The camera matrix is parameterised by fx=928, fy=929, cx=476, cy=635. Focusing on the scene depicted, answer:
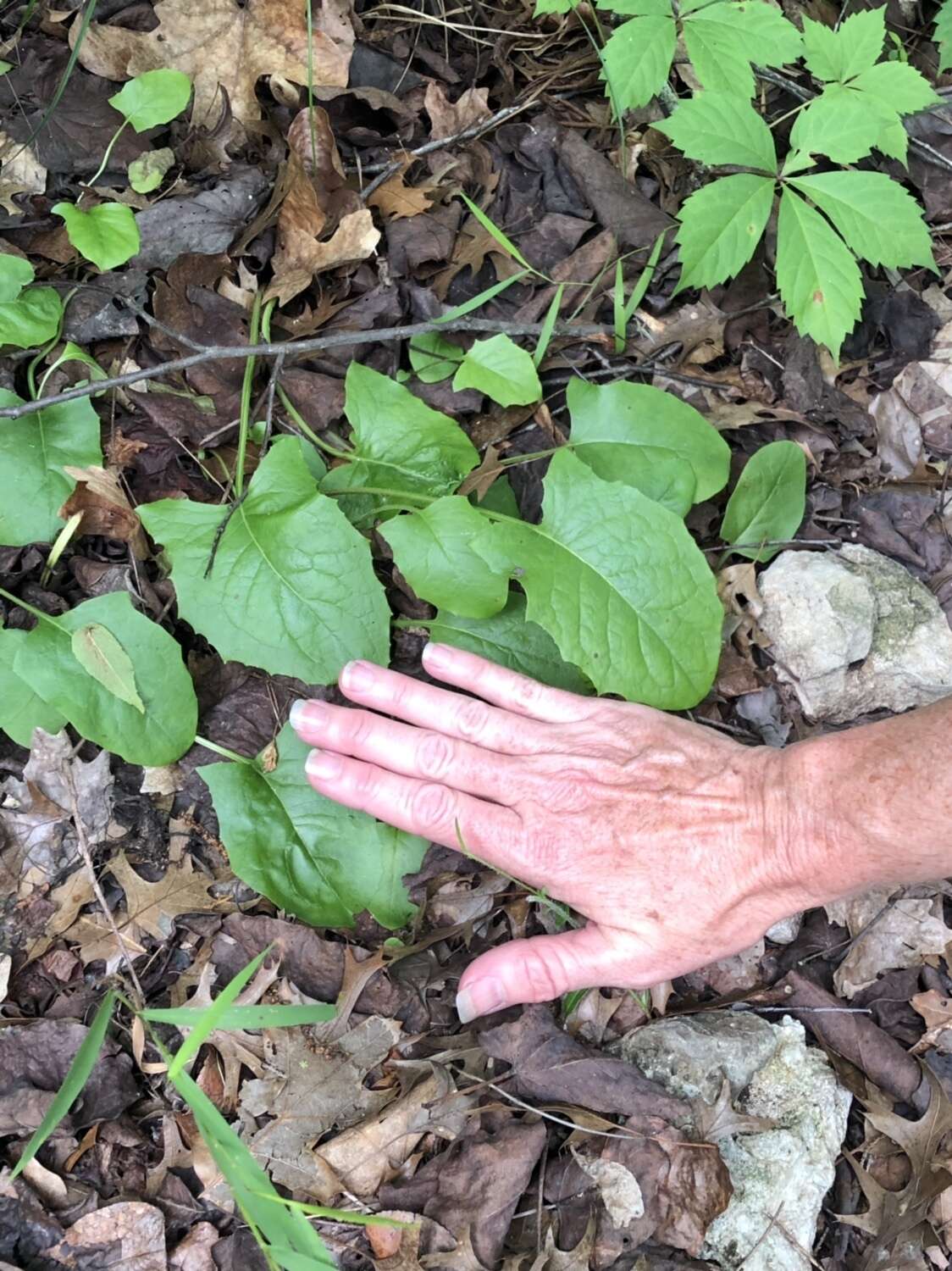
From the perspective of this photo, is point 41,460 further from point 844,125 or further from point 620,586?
point 844,125

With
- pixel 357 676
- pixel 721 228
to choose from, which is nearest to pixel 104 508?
pixel 357 676

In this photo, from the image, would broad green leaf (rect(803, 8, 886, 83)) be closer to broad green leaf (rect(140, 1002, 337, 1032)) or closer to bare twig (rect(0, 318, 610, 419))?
bare twig (rect(0, 318, 610, 419))

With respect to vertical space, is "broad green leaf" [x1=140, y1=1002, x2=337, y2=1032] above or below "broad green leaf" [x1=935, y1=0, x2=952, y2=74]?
below

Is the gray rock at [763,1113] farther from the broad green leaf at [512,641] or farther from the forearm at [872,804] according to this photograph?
the broad green leaf at [512,641]

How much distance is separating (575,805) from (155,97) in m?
2.22

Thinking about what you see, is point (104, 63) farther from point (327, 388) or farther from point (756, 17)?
point (756, 17)

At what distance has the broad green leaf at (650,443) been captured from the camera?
8.23ft

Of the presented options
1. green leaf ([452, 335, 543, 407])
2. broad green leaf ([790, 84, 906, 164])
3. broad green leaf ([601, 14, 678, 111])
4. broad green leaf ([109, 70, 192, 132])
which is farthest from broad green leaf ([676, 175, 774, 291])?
broad green leaf ([109, 70, 192, 132])

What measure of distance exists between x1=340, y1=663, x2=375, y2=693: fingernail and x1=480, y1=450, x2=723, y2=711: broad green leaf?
421 millimetres

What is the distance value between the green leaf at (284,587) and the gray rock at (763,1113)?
1293mm

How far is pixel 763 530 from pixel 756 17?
1.37 m

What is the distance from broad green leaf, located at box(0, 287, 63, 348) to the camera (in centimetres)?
241

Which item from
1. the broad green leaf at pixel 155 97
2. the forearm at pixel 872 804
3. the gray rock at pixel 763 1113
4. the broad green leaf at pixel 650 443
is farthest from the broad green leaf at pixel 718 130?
the gray rock at pixel 763 1113

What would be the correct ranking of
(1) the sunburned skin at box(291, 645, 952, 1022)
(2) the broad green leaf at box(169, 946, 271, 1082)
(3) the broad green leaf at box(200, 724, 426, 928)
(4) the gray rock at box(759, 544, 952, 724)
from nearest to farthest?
(2) the broad green leaf at box(169, 946, 271, 1082) < (1) the sunburned skin at box(291, 645, 952, 1022) < (3) the broad green leaf at box(200, 724, 426, 928) < (4) the gray rock at box(759, 544, 952, 724)
